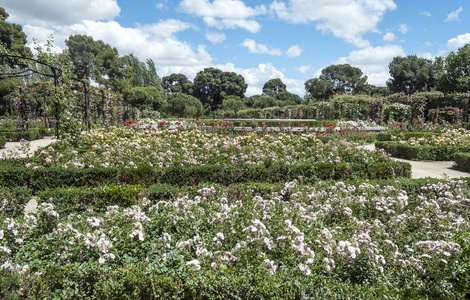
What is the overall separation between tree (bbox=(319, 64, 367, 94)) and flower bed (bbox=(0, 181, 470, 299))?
55702 millimetres

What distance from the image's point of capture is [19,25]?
108 feet

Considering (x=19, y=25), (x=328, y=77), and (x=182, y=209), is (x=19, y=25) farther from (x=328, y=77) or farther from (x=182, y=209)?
(x=328, y=77)

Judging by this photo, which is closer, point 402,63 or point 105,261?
point 105,261

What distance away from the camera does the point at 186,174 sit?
5.92 m

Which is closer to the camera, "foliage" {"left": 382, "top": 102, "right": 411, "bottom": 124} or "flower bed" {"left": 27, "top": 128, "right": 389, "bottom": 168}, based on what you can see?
"flower bed" {"left": 27, "top": 128, "right": 389, "bottom": 168}

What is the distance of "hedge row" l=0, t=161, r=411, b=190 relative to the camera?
17.9 feet

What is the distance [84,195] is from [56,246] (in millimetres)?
1811

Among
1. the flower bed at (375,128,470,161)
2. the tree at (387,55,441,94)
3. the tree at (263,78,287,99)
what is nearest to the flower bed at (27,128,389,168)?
the flower bed at (375,128,470,161)

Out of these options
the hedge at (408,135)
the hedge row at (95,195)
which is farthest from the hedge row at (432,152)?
the hedge row at (95,195)

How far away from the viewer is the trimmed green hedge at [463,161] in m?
8.91

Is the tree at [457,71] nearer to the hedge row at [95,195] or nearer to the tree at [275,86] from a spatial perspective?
the hedge row at [95,195]

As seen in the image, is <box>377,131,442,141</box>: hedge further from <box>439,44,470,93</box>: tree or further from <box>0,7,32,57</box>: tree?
<box>0,7,32,57</box>: tree

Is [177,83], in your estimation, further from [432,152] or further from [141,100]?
[432,152]

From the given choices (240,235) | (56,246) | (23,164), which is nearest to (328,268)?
(240,235)
